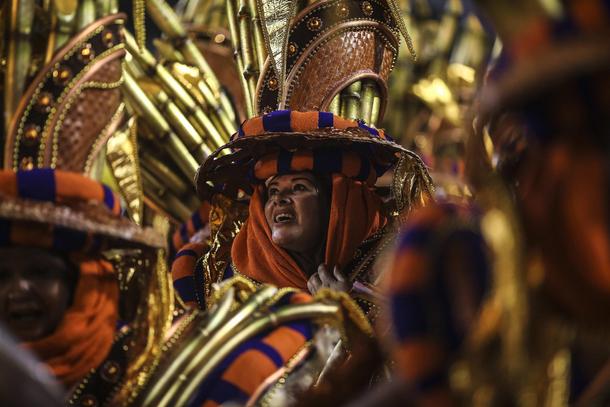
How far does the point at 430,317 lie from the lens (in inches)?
72.2

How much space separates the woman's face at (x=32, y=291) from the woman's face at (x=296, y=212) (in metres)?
1.42

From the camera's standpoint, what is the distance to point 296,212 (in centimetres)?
415

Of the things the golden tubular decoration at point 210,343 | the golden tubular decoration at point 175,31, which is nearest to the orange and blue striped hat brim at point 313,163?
the golden tubular decoration at point 210,343

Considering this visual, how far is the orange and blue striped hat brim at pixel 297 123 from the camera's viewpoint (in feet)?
13.0

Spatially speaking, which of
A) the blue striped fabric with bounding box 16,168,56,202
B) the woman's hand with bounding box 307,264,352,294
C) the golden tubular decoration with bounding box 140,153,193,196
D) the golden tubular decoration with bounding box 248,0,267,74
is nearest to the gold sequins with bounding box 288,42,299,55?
the golden tubular decoration with bounding box 248,0,267,74

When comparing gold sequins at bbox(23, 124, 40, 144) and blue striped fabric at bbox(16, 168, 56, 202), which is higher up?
gold sequins at bbox(23, 124, 40, 144)

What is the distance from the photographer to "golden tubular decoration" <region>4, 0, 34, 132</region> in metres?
3.54

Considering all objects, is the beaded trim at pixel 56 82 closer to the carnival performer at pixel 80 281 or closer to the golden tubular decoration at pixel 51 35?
the golden tubular decoration at pixel 51 35

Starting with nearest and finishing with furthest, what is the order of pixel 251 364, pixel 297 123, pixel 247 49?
pixel 251 364 < pixel 297 123 < pixel 247 49

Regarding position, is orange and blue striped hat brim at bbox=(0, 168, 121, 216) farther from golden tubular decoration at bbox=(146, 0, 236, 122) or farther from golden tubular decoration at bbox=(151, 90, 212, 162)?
golden tubular decoration at bbox=(146, 0, 236, 122)

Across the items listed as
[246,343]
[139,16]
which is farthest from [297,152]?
[246,343]

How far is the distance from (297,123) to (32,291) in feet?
4.58

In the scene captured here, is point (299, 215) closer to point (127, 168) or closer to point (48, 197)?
point (127, 168)

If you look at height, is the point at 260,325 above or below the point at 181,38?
below
